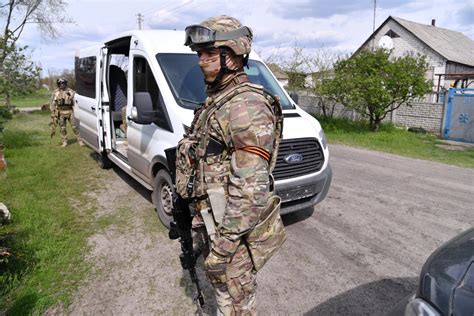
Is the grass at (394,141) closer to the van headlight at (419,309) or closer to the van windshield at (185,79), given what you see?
the van windshield at (185,79)

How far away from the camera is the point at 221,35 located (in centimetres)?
167

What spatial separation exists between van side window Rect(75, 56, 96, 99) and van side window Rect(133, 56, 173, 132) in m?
2.33

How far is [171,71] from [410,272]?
333 centimetres

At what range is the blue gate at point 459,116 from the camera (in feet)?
35.0

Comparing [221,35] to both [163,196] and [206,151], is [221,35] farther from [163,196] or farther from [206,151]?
[163,196]

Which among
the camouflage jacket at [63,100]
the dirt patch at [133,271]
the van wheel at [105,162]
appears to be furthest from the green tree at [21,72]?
the dirt patch at [133,271]

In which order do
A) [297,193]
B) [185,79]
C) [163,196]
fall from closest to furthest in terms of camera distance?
1. [297,193]
2. [185,79]
3. [163,196]

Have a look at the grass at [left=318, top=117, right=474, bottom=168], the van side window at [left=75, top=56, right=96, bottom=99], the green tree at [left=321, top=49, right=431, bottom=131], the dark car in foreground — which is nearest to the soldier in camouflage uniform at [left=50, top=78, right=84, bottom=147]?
the van side window at [left=75, top=56, right=96, bottom=99]

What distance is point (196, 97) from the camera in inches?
145

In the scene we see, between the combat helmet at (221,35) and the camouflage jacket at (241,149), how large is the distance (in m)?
0.21

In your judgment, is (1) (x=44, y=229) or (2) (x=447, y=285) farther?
(1) (x=44, y=229)

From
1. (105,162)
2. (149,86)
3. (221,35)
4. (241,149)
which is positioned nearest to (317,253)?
(241,149)

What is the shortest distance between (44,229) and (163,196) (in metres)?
1.46

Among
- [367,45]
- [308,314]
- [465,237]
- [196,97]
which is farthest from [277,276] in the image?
[367,45]
